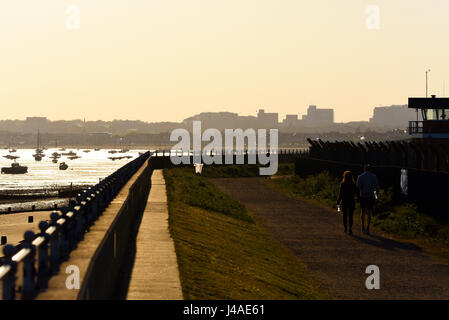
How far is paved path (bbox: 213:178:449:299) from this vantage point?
15859mm

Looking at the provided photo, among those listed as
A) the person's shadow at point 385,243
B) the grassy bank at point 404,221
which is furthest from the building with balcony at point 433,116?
the person's shadow at point 385,243

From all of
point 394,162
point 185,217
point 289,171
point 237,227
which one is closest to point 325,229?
point 237,227

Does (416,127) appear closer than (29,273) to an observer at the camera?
No

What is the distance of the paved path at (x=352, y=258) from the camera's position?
52.0 ft

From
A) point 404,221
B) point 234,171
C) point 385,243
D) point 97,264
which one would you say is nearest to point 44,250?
point 97,264

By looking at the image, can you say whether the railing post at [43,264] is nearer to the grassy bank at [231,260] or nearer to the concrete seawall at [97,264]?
the concrete seawall at [97,264]

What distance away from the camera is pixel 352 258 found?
19609mm

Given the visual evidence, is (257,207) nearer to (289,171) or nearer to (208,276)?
(208,276)

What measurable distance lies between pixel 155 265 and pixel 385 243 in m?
10.3

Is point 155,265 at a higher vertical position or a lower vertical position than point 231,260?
higher

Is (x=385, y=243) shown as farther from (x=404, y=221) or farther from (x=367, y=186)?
(x=404, y=221)

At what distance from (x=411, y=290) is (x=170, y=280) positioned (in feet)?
19.1

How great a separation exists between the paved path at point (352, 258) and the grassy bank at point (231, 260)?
60cm

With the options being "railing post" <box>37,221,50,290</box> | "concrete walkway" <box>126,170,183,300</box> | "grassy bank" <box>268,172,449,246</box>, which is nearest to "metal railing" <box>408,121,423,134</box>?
"grassy bank" <box>268,172,449,246</box>
